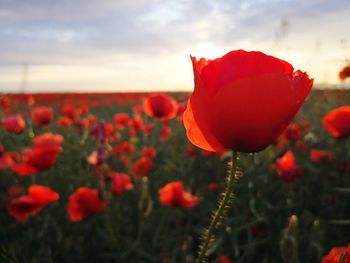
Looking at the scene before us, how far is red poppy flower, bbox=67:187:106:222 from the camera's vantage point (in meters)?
1.79

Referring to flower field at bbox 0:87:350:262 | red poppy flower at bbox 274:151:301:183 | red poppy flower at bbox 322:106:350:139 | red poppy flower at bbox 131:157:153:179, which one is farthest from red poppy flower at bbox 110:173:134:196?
red poppy flower at bbox 322:106:350:139

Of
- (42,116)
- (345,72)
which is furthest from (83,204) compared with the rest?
(345,72)

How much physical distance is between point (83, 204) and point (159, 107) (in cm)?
133

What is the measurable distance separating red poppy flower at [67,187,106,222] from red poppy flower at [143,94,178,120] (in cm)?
127

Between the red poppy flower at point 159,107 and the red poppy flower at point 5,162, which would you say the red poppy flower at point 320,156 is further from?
the red poppy flower at point 5,162

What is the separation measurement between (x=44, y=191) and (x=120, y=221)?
0.49m

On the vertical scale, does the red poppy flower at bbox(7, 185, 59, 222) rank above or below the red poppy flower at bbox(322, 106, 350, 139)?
below

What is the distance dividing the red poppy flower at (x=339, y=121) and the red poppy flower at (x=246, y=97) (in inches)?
56.5

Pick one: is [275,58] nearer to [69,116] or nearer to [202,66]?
[202,66]

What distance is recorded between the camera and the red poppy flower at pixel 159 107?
3.03 meters

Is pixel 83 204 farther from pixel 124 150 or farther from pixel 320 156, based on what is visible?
pixel 320 156

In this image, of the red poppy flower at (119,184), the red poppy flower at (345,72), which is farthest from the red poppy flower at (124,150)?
the red poppy flower at (345,72)

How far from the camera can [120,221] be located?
2090 mm

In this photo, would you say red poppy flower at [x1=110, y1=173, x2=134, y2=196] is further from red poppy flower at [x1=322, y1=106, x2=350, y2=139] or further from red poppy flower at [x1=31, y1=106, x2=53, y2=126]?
red poppy flower at [x1=31, y1=106, x2=53, y2=126]
